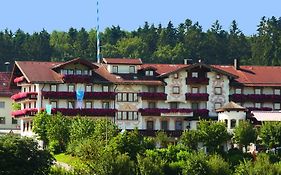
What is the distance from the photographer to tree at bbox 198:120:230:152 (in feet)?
291

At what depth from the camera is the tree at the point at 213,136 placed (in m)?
88.8

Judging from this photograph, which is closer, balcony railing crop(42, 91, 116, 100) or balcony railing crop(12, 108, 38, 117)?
balcony railing crop(42, 91, 116, 100)

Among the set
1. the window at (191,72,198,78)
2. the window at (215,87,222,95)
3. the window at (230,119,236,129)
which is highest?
the window at (191,72,198,78)

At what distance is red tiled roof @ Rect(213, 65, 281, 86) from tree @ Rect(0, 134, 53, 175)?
36.6 metres

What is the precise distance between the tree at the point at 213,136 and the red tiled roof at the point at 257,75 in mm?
17089

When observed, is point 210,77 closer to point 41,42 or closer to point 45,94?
point 45,94

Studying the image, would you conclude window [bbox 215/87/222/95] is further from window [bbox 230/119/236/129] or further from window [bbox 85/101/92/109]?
window [bbox 85/101/92/109]

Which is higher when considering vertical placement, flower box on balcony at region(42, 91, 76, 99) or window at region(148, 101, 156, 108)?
flower box on balcony at region(42, 91, 76, 99)

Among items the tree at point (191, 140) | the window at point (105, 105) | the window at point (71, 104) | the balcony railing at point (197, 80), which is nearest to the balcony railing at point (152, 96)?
the balcony railing at point (197, 80)

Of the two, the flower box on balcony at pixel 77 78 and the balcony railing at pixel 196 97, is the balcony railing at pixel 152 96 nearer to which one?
the balcony railing at pixel 196 97

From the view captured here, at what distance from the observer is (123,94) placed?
103 m

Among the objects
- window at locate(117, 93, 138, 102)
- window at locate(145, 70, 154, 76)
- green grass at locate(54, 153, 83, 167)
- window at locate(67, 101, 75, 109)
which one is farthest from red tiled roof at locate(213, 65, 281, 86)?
green grass at locate(54, 153, 83, 167)

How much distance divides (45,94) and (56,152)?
40.9ft

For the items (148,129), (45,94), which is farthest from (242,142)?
(45,94)
